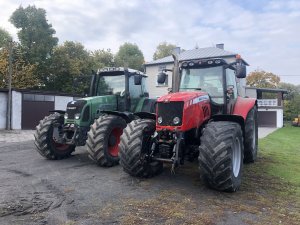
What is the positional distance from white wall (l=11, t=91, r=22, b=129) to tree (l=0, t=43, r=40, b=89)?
9.70 meters

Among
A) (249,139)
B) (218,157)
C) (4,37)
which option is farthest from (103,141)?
(4,37)

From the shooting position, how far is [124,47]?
54062 mm

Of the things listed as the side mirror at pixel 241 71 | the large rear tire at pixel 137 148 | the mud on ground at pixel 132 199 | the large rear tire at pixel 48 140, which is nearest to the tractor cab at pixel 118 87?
the large rear tire at pixel 48 140

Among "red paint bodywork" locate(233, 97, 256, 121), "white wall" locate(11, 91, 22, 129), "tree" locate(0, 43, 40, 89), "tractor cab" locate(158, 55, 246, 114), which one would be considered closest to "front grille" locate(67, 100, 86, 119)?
Result: "tractor cab" locate(158, 55, 246, 114)

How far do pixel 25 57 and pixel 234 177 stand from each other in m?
29.9

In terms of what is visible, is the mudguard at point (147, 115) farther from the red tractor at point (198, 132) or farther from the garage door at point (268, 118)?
the garage door at point (268, 118)

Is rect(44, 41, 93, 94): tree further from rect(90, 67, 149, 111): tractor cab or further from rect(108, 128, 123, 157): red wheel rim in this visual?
rect(108, 128, 123, 157): red wheel rim

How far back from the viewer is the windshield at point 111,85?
30.9ft

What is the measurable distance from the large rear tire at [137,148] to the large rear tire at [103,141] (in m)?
1.43

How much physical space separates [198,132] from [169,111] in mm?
790

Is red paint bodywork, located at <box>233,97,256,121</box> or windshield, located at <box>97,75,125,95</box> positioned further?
windshield, located at <box>97,75,125,95</box>

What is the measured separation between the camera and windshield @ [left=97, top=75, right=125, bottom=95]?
9.43 m

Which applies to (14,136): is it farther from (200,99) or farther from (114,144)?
(200,99)

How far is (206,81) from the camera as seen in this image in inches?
276
